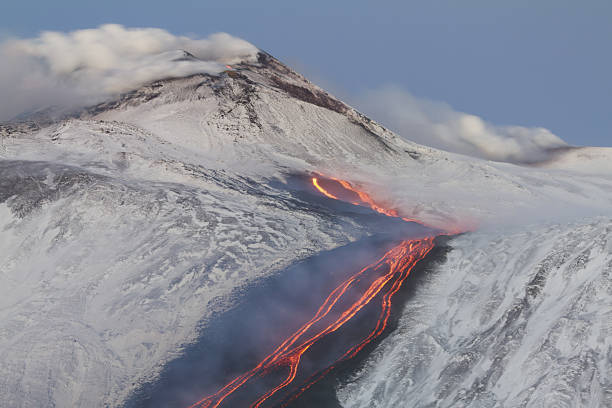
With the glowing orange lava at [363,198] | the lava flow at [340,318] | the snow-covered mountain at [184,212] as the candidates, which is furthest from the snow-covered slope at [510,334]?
the glowing orange lava at [363,198]

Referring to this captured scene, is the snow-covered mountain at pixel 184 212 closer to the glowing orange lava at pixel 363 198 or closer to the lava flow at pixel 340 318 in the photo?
the glowing orange lava at pixel 363 198

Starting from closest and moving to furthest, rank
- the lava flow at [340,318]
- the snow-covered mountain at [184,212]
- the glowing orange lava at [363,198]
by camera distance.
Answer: the lava flow at [340,318] < the snow-covered mountain at [184,212] < the glowing orange lava at [363,198]

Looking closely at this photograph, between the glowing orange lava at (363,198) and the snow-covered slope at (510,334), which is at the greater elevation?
the glowing orange lava at (363,198)

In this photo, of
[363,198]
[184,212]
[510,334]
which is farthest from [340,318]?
[363,198]

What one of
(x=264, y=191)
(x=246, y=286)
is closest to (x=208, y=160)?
(x=264, y=191)

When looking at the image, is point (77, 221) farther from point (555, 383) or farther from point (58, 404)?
point (555, 383)

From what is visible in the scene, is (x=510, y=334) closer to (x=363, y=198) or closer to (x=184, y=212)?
(x=363, y=198)
